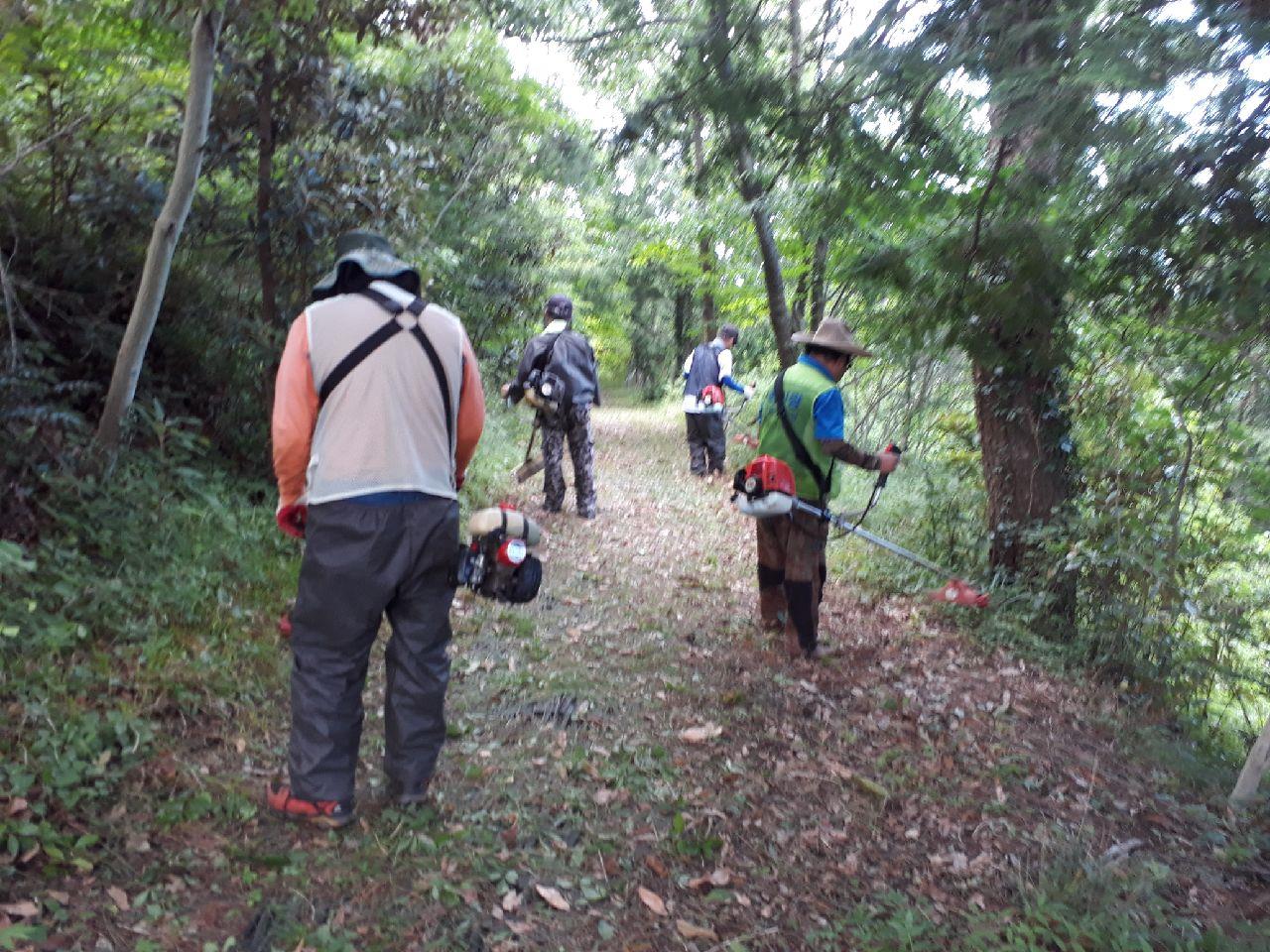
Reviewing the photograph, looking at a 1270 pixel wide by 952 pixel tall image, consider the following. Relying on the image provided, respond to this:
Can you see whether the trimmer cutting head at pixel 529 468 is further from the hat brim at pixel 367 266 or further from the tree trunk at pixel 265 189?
the hat brim at pixel 367 266

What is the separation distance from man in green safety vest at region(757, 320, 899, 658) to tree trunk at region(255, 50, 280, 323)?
399 centimetres

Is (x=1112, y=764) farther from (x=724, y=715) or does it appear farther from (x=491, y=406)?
(x=491, y=406)

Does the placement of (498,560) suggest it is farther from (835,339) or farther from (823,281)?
(823,281)

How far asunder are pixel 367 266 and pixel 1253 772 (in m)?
4.68

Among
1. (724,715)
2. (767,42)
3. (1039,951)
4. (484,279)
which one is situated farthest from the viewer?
(484,279)

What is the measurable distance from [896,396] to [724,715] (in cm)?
562

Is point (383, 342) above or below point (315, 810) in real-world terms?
above

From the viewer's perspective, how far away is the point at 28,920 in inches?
118

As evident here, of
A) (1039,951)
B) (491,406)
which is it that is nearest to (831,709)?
(1039,951)

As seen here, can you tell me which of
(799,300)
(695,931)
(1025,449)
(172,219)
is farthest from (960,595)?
(799,300)

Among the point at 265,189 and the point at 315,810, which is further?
the point at 265,189

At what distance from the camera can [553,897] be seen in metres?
3.51

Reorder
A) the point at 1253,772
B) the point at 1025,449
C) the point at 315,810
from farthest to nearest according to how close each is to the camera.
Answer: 1. the point at 1025,449
2. the point at 1253,772
3. the point at 315,810

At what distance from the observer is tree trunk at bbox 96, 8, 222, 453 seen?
5.32 m
